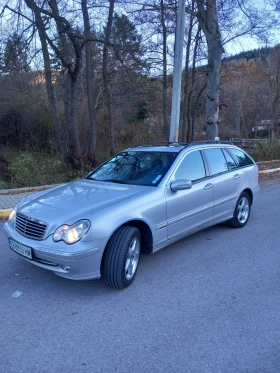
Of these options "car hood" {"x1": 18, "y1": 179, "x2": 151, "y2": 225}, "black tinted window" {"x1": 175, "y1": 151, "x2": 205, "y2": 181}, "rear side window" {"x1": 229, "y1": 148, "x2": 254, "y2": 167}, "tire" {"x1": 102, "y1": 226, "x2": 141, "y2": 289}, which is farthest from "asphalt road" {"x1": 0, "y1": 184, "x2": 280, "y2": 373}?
"rear side window" {"x1": 229, "y1": 148, "x2": 254, "y2": 167}

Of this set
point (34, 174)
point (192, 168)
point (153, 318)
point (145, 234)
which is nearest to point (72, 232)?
point (145, 234)

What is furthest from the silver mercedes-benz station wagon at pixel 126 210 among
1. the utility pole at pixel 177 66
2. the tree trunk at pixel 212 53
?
the tree trunk at pixel 212 53

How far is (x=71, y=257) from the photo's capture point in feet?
10.5

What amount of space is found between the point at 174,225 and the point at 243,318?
4.86 ft

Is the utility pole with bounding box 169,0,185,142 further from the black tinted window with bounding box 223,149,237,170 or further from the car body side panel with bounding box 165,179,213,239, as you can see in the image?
the car body side panel with bounding box 165,179,213,239

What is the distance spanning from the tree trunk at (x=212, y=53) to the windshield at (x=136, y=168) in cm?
825

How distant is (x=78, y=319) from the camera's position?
3068 mm

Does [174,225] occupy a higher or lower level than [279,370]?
higher

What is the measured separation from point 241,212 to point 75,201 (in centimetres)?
342

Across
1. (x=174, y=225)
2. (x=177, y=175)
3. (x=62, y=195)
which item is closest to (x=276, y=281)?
(x=174, y=225)

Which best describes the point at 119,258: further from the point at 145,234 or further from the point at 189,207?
the point at 189,207

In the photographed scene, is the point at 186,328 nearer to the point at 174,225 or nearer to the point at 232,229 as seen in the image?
the point at 174,225

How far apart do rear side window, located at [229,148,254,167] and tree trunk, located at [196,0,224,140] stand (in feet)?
21.5

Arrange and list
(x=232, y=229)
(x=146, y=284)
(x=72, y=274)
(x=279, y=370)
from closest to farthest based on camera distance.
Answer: (x=279, y=370)
(x=72, y=274)
(x=146, y=284)
(x=232, y=229)
